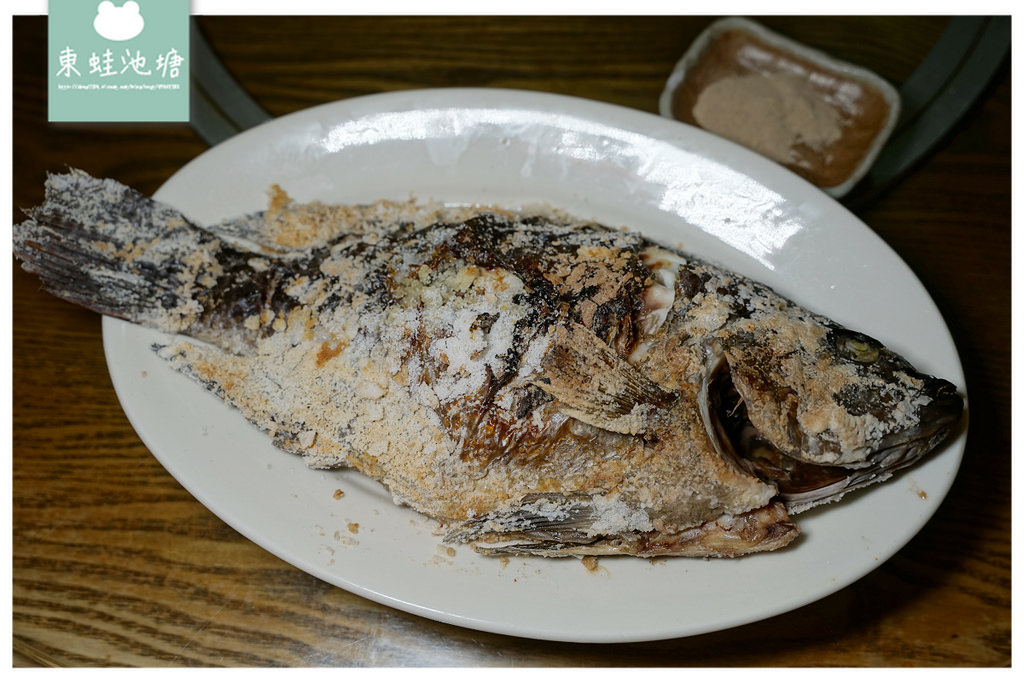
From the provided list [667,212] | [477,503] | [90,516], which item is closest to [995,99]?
[667,212]

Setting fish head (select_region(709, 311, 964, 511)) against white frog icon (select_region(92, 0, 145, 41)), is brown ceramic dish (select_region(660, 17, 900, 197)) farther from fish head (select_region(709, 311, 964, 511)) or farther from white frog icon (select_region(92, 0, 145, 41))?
white frog icon (select_region(92, 0, 145, 41))

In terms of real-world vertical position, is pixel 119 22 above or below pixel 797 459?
above

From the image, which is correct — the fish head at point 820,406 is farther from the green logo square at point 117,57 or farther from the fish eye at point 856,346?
the green logo square at point 117,57

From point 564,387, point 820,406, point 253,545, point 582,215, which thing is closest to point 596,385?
point 564,387

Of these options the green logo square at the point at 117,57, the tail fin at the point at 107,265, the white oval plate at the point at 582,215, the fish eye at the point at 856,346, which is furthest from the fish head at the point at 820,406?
the green logo square at the point at 117,57

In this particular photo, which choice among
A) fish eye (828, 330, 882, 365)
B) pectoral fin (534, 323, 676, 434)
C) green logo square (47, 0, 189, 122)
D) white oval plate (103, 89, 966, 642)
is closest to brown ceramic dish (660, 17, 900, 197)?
white oval plate (103, 89, 966, 642)

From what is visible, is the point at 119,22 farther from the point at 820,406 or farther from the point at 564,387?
the point at 820,406
